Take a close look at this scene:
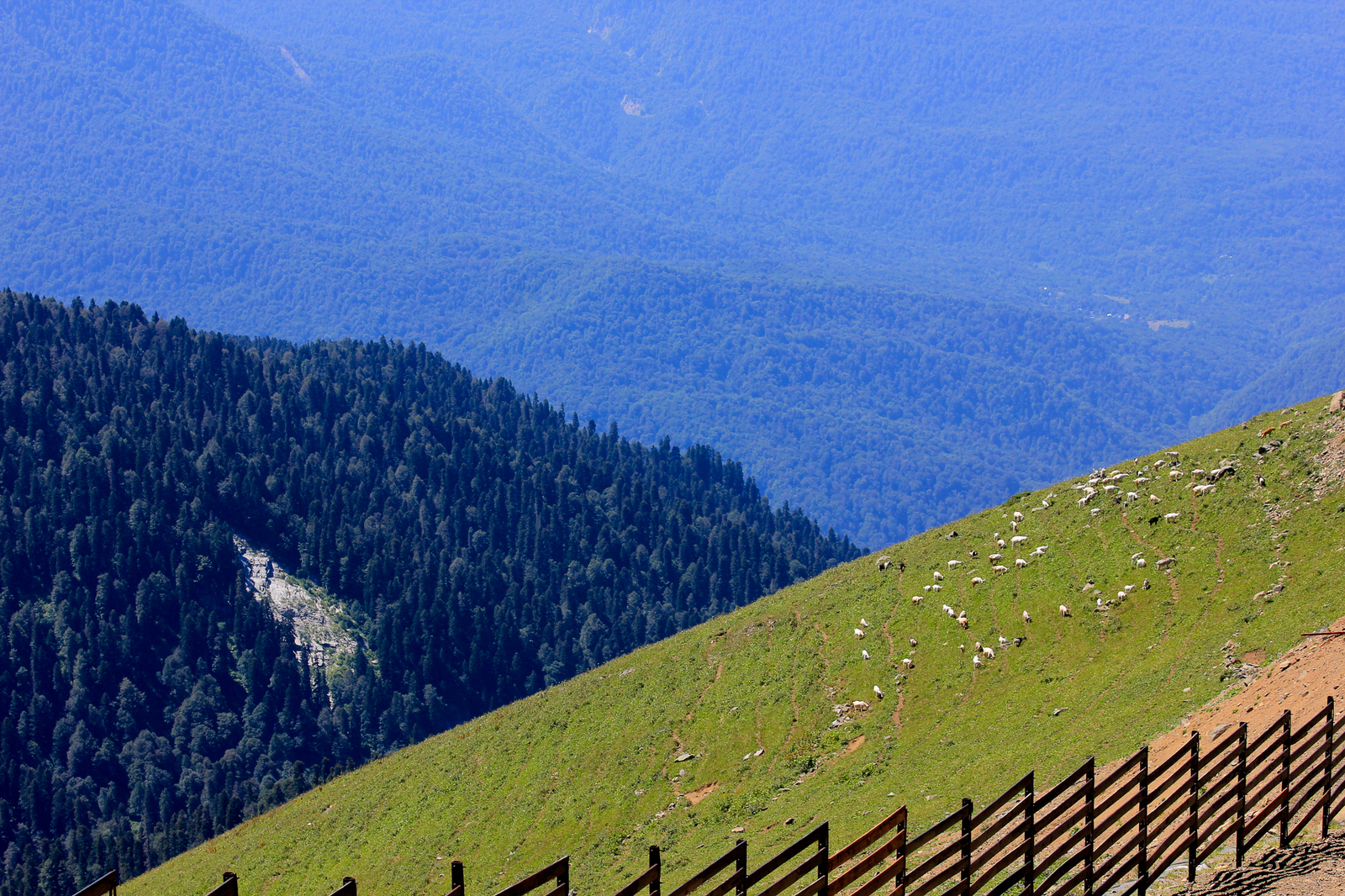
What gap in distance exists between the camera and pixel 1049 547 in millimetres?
58719

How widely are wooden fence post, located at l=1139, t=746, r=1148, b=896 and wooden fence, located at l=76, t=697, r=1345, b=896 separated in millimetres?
20

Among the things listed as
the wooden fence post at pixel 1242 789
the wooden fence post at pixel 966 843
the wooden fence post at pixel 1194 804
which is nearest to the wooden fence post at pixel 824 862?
the wooden fence post at pixel 966 843

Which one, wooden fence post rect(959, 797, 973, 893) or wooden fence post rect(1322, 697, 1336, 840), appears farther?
wooden fence post rect(1322, 697, 1336, 840)

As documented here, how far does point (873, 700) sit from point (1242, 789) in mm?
30148

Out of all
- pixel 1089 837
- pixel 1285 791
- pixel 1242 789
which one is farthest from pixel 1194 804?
pixel 1089 837

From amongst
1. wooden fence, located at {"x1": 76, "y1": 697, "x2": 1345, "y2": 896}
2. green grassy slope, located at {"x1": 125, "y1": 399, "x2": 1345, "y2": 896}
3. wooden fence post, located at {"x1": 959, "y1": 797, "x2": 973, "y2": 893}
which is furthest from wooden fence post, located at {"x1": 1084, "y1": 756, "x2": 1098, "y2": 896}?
green grassy slope, located at {"x1": 125, "y1": 399, "x2": 1345, "y2": 896}

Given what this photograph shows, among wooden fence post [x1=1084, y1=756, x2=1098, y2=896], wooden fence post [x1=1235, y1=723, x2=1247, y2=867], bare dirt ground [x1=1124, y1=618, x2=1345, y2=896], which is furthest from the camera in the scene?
Answer: wooden fence post [x1=1235, y1=723, x2=1247, y2=867]

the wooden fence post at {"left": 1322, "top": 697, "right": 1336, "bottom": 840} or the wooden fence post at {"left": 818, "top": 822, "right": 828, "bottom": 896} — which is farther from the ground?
the wooden fence post at {"left": 818, "top": 822, "right": 828, "bottom": 896}

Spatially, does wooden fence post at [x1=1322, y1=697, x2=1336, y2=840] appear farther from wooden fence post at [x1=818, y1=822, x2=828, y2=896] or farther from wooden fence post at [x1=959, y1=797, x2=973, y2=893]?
wooden fence post at [x1=818, y1=822, x2=828, y2=896]

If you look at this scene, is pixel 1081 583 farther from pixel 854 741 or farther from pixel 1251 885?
pixel 1251 885

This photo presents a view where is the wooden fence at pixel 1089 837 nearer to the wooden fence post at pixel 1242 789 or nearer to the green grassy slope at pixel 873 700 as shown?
the wooden fence post at pixel 1242 789

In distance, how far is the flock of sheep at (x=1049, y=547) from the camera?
53.1 metres

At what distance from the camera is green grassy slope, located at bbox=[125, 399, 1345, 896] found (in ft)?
141

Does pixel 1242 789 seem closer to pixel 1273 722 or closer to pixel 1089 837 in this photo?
pixel 1089 837
